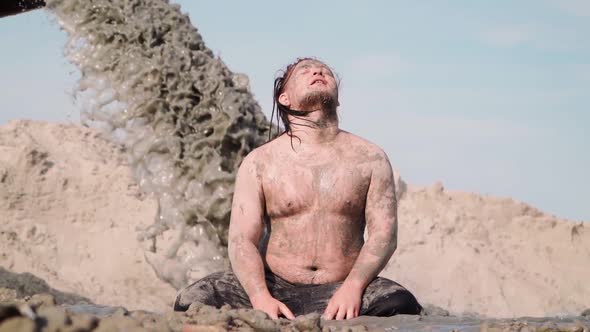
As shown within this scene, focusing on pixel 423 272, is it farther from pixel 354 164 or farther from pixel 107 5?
pixel 354 164

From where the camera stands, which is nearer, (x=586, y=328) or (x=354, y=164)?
(x=586, y=328)

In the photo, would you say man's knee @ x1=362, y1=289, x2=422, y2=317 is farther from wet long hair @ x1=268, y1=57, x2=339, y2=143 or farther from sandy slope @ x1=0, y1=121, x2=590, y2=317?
sandy slope @ x1=0, y1=121, x2=590, y2=317

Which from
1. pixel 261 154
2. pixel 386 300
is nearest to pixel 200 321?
pixel 386 300

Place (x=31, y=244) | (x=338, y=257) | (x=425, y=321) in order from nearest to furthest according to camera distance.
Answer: (x=425, y=321)
(x=338, y=257)
(x=31, y=244)

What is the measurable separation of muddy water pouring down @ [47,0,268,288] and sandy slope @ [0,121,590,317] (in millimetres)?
3516

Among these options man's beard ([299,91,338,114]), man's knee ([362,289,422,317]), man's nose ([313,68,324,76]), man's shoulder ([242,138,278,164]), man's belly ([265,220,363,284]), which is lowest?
man's knee ([362,289,422,317])

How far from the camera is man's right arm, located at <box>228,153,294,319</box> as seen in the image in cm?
466

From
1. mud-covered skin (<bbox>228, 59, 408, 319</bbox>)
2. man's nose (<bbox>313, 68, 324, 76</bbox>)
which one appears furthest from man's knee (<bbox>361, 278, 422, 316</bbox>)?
man's nose (<bbox>313, 68, 324, 76</bbox>)

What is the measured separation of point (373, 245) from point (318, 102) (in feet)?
2.45

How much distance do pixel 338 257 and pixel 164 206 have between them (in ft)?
12.3

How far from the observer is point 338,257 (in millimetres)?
4938

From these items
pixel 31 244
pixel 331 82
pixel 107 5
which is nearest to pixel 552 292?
pixel 31 244

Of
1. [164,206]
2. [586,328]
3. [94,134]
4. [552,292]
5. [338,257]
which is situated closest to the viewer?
[586,328]

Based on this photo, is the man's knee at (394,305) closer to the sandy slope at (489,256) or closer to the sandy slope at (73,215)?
the sandy slope at (73,215)
